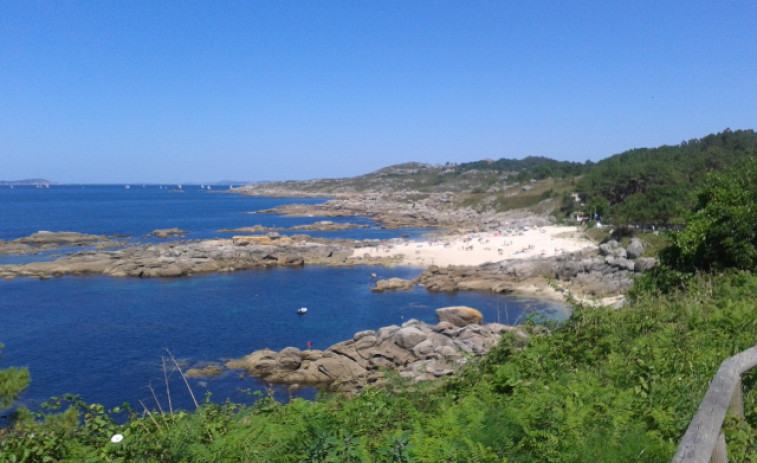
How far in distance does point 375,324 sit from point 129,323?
13302mm

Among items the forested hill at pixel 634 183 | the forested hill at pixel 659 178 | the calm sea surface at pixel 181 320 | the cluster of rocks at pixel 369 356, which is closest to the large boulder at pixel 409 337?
the cluster of rocks at pixel 369 356

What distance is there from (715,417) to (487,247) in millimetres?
46991

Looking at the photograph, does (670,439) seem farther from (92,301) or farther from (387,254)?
(387,254)

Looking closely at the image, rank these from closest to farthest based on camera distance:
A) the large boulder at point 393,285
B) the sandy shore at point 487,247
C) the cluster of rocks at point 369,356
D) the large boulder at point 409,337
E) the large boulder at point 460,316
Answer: the cluster of rocks at point 369,356 < the large boulder at point 409,337 < the large boulder at point 460,316 < the large boulder at point 393,285 < the sandy shore at point 487,247

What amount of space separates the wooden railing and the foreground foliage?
432 millimetres

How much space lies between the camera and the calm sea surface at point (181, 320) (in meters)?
19.8

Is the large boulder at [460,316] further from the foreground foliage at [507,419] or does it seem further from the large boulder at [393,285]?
the foreground foliage at [507,419]

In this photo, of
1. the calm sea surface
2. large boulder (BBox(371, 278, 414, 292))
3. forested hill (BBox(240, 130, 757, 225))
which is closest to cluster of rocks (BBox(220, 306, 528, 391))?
the calm sea surface

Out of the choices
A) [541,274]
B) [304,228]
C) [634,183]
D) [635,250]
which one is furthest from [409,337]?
[304,228]

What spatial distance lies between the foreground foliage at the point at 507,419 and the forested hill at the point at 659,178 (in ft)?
120

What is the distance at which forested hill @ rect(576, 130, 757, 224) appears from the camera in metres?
45.3

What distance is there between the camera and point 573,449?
151 inches

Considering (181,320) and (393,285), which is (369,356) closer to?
(181,320)

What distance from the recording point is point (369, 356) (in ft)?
69.6
